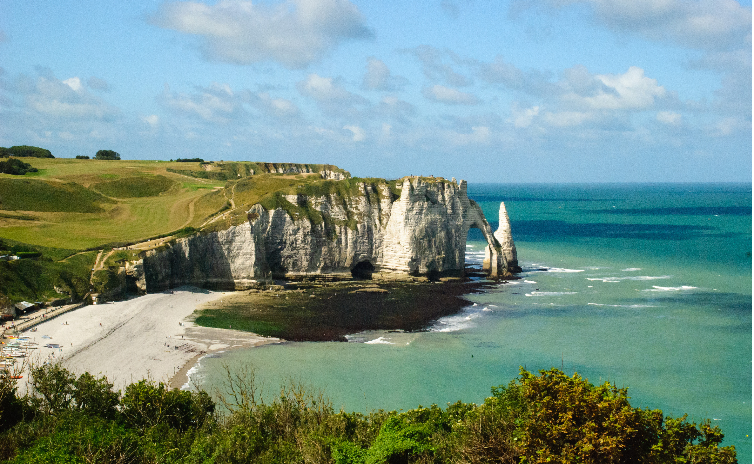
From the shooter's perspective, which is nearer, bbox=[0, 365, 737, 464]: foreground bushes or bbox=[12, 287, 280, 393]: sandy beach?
bbox=[0, 365, 737, 464]: foreground bushes

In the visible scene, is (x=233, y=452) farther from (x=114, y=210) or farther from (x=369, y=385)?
(x=114, y=210)

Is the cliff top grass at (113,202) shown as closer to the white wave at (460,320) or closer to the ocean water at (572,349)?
the white wave at (460,320)

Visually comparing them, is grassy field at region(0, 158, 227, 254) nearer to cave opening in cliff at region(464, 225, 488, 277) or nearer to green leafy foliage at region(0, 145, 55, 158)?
green leafy foliage at region(0, 145, 55, 158)

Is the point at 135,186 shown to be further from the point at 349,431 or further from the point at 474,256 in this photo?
the point at 349,431

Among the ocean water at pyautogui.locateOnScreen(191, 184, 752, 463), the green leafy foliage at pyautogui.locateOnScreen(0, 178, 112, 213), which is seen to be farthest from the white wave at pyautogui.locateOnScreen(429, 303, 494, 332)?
the green leafy foliage at pyautogui.locateOnScreen(0, 178, 112, 213)

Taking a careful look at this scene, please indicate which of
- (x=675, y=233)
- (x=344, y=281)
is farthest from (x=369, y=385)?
(x=675, y=233)
